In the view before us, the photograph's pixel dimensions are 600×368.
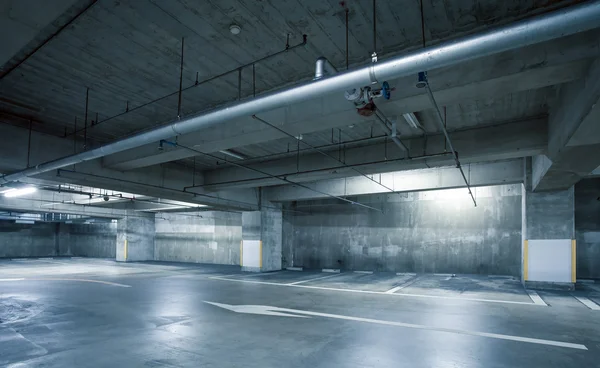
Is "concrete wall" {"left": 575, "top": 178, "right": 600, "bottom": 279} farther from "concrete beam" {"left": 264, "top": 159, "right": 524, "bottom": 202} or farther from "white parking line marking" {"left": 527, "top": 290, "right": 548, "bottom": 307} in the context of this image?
"white parking line marking" {"left": 527, "top": 290, "right": 548, "bottom": 307}

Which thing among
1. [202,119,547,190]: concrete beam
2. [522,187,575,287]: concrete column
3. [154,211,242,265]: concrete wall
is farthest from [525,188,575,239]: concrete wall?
[154,211,242,265]: concrete wall

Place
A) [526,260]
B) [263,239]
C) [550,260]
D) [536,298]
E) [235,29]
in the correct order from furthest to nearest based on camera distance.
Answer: [263,239]
[526,260]
[550,260]
[536,298]
[235,29]

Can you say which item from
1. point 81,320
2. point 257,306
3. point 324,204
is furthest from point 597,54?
point 324,204

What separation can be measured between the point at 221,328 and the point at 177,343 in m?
1.07

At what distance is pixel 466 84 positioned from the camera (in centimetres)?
512

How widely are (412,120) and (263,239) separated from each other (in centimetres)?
1174

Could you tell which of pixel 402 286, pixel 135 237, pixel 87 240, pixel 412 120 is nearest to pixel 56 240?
pixel 87 240

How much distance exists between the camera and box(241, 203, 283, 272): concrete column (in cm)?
1798

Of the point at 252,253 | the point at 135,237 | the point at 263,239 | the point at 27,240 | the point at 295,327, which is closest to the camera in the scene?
the point at 295,327

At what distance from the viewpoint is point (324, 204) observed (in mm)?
19797

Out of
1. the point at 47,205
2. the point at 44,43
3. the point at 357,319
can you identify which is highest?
the point at 44,43

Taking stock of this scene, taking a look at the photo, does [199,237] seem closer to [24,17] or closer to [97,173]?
[97,173]

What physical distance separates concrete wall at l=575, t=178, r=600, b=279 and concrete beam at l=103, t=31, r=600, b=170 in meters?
12.3

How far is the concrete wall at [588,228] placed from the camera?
46.5 ft
